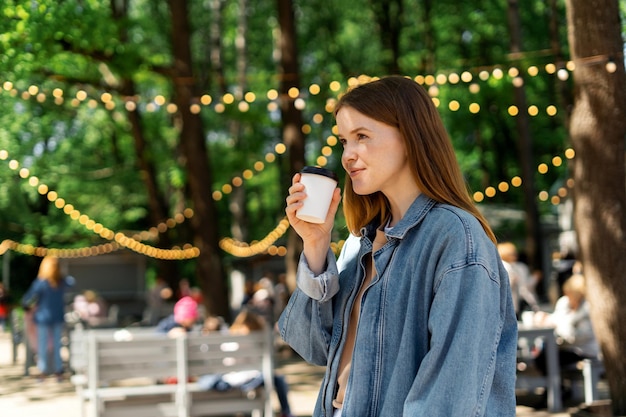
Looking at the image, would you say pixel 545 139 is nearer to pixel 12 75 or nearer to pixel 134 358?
pixel 12 75

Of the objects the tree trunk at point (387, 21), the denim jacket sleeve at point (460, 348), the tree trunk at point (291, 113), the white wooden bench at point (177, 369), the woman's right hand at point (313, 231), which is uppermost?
the tree trunk at point (387, 21)

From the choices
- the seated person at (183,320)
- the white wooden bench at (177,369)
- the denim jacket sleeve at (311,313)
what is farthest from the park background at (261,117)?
the denim jacket sleeve at (311,313)

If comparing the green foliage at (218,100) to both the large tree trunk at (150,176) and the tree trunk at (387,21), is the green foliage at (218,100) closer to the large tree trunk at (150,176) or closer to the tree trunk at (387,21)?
the large tree trunk at (150,176)

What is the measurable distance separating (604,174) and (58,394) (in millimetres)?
7116

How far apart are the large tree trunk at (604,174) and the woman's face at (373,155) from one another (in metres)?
5.87

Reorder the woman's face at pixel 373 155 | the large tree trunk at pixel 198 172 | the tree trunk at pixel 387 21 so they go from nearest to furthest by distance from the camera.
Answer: the woman's face at pixel 373 155, the large tree trunk at pixel 198 172, the tree trunk at pixel 387 21

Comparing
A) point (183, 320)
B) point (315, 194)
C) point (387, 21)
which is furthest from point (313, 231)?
point (387, 21)

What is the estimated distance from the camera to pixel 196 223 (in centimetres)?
1597

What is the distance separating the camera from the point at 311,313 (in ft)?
8.23

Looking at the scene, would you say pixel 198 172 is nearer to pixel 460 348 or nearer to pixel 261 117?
pixel 261 117

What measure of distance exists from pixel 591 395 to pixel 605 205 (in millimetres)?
2288

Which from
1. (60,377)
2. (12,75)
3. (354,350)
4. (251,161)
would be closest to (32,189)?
(251,161)

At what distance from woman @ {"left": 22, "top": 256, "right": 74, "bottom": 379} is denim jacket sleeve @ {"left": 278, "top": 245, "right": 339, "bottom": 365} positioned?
11.7m

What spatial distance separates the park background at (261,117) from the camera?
26.0ft
